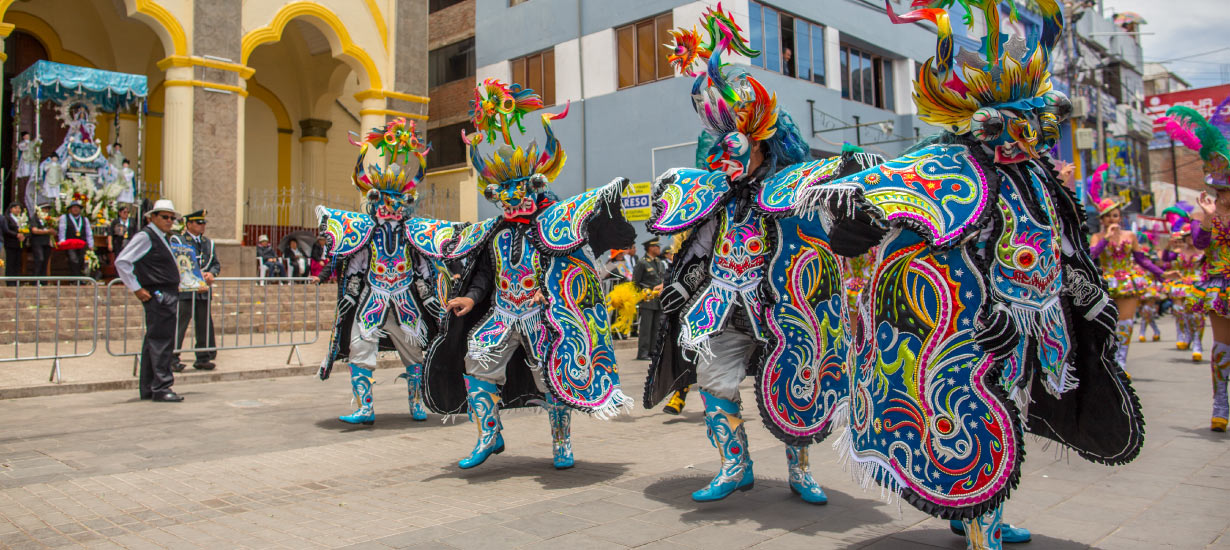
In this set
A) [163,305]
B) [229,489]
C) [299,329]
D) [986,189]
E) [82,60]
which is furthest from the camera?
[82,60]

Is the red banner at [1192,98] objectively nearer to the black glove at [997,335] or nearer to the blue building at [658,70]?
the blue building at [658,70]

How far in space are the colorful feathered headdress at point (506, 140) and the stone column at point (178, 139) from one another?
14473 millimetres

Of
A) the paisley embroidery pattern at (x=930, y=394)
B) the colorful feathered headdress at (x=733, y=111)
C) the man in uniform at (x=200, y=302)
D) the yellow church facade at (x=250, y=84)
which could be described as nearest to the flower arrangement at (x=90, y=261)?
the yellow church facade at (x=250, y=84)

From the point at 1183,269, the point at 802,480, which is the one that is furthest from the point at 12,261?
the point at 1183,269

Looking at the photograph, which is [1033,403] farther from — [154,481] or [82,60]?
[82,60]

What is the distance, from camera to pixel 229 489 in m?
4.89

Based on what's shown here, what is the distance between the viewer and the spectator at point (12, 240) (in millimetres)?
14898

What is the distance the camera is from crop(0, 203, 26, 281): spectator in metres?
14.9

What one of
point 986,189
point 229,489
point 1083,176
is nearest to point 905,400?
point 986,189

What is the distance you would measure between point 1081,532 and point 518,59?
2213 centimetres

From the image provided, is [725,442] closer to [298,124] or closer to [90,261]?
[90,261]

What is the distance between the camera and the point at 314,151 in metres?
24.7

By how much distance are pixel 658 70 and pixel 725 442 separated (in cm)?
1722

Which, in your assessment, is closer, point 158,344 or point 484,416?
point 484,416
